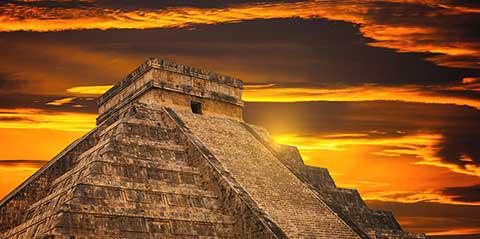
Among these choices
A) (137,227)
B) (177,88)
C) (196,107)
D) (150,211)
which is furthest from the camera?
(196,107)

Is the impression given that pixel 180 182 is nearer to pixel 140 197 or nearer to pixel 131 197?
pixel 140 197

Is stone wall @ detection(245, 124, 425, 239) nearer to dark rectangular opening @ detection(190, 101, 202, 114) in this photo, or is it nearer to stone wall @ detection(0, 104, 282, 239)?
dark rectangular opening @ detection(190, 101, 202, 114)

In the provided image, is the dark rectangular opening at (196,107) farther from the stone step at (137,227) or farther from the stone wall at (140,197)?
the stone step at (137,227)

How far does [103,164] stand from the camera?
20.2m

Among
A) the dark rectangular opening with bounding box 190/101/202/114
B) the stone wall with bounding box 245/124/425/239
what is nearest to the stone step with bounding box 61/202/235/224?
the stone wall with bounding box 245/124/425/239

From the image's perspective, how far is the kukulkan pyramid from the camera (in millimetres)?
Answer: 19422

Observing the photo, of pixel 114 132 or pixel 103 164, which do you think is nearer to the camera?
pixel 103 164

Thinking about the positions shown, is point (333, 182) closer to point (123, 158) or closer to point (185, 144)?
point (185, 144)

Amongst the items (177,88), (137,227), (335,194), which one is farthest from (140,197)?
(335,194)

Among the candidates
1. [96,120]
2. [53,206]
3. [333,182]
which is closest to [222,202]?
[53,206]

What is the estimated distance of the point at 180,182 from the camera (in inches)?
856

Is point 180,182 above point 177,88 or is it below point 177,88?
below

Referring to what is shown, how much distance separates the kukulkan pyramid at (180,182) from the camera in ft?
63.7

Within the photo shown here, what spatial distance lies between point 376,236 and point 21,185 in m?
13.7
